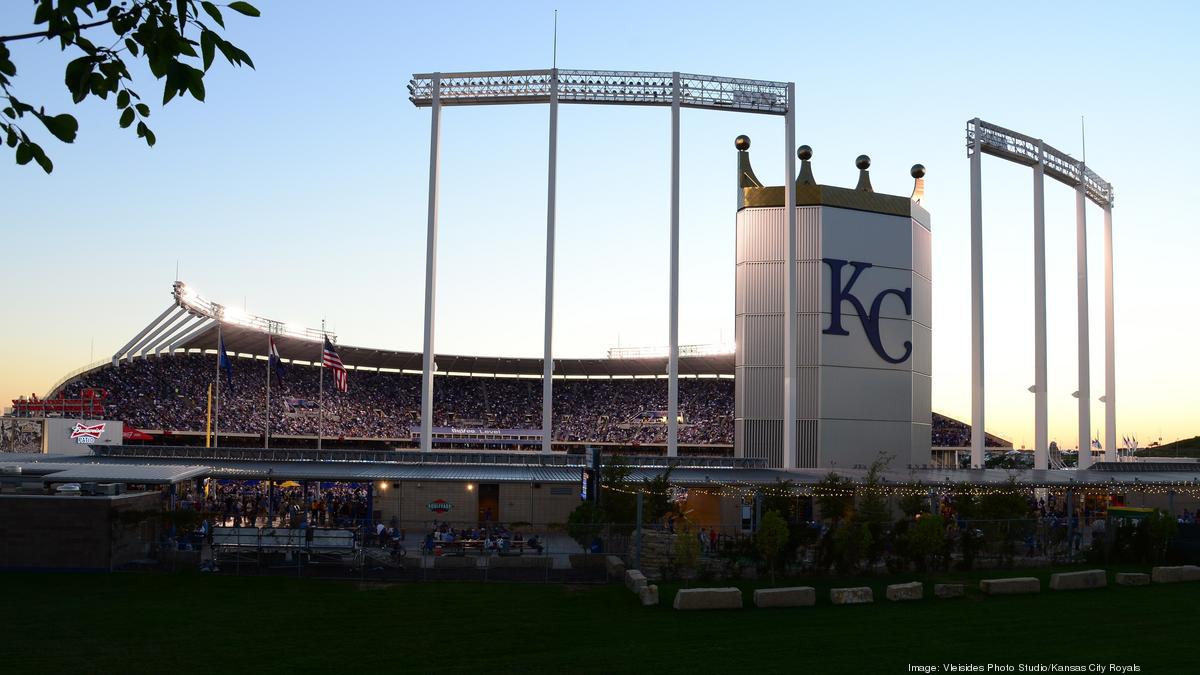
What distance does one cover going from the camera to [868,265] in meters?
49.9

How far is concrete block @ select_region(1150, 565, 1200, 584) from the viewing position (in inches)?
889

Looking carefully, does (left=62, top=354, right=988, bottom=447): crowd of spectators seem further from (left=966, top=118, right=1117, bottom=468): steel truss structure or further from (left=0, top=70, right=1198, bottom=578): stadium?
(left=966, top=118, right=1117, bottom=468): steel truss structure

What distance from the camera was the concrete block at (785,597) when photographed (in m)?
19.5

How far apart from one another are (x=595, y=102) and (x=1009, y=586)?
26957mm

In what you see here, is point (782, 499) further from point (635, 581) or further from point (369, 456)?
point (369, 456)

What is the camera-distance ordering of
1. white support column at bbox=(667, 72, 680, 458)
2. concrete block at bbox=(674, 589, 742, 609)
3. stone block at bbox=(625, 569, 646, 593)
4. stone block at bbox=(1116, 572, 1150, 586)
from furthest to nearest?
white support column at bbox=(667, 72, 680, 458), stone block at bbox=(1116, 572, 1150, 586), stone block at bbox=(625, 569, 646, 593), concrete block at bbox=(674, 589, 742, 609)

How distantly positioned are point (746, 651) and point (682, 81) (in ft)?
102

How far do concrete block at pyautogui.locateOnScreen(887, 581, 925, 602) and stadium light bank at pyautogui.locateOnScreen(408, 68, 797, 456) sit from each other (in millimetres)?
19262

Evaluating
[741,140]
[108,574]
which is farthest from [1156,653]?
[741,140]

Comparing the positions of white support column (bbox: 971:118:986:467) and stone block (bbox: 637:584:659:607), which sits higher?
white support column (bbox: 971:118:986:467)

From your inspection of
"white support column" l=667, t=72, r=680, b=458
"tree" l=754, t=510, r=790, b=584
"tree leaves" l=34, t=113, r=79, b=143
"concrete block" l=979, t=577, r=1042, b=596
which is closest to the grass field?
"concrete block" l=979, t=577, r=1042, b=596

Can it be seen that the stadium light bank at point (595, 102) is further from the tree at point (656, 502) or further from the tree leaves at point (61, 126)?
the tree leaves at point (61, 126)

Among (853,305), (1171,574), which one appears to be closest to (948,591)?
(1171,574)

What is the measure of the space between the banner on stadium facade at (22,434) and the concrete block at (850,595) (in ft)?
172
